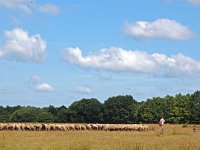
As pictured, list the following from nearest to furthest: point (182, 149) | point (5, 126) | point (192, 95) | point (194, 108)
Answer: point (182, 149) < point (5, 126) < point (194, 108) < point (192, 95)

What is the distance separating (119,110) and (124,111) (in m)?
1.63

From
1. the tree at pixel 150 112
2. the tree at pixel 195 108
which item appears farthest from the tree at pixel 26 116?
the tree at pixel 195 108

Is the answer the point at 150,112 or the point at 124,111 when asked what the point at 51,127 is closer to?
the point at 150,112

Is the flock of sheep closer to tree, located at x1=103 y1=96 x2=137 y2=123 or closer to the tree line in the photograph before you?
the tree line

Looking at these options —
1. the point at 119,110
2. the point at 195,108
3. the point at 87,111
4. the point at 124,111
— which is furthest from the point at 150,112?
the point at 87,111

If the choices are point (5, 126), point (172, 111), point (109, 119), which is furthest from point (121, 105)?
point (5, 126)

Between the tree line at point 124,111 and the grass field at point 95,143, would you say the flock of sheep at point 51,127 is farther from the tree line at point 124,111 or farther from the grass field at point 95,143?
the tree line at point 124,111

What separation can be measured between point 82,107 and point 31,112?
→ 55.5 feet

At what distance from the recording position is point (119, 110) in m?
152

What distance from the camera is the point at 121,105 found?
153m

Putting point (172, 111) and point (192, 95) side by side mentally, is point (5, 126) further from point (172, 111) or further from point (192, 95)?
point (192, 95)

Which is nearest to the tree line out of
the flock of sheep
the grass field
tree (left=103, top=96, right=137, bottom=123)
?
tree (left=103, top=96, right=137, bottom=123)

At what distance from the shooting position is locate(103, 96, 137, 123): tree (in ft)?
496

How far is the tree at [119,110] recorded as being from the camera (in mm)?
151225
